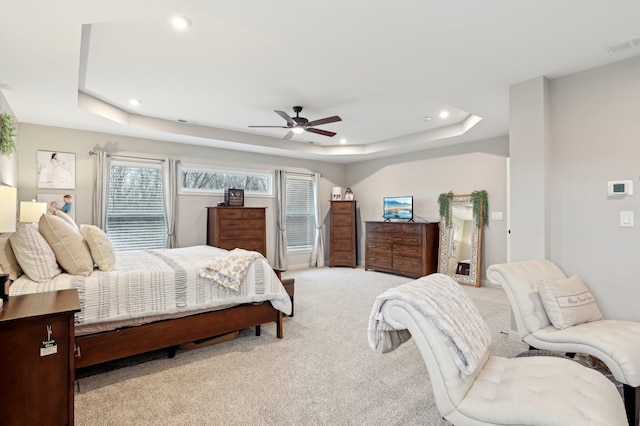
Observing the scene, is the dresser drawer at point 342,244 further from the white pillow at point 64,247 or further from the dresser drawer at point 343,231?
the white pillow at point 64,247

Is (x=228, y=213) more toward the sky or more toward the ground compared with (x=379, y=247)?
more toward the sky

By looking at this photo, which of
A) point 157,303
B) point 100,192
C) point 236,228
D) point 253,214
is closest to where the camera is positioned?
point 157,303

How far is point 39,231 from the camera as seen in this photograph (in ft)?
8.07

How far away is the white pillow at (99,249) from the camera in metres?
2.62

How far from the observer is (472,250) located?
565 centimetres

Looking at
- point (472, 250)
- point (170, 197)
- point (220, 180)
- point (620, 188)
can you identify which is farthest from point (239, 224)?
point (620, 188)

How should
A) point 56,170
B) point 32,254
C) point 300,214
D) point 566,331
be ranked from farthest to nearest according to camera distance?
point 300,214, point 56,170, point 32,254, point 566,331

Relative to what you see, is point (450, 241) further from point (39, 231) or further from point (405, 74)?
point (39, 231)

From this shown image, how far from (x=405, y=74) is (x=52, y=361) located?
10.4ft

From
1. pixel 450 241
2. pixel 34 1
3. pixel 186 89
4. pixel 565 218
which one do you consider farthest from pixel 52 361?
pixel 450 241

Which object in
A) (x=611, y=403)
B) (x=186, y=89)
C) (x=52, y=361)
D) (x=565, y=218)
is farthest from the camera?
(x=186, y=89)

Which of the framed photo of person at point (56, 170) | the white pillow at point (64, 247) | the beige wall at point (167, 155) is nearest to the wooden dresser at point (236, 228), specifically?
the beige wall at point (167, 155)

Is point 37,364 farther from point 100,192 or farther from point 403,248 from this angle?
point 403,248

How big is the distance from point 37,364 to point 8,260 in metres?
1.14
